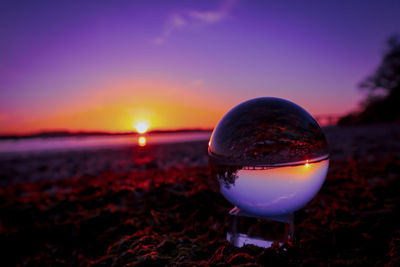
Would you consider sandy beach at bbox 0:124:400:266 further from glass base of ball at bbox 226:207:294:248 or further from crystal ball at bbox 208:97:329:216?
crystal ball at bbox 208:97:329:216

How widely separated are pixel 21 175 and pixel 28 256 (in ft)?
21.3

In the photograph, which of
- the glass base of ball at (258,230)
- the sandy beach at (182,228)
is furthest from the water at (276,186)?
the sandy beach at (182,228)

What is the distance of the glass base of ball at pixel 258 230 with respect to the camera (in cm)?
204

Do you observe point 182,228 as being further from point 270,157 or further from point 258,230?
point 270,157

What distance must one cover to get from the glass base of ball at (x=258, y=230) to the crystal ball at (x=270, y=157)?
2.9 inches

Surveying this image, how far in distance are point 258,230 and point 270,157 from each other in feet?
3.02

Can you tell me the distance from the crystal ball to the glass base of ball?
0.07 meters

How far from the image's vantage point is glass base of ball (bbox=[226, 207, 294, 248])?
204cm

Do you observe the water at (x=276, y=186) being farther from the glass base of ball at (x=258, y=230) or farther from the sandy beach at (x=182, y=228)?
the sandy beach at (x=182, y=228)

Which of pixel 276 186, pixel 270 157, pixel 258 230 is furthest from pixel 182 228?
pixel 270 157

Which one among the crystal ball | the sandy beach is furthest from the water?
the sandy beach

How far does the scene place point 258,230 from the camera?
93.0 inches

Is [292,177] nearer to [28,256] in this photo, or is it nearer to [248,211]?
[248,211]

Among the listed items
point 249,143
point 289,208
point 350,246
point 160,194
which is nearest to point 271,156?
point 249,143
